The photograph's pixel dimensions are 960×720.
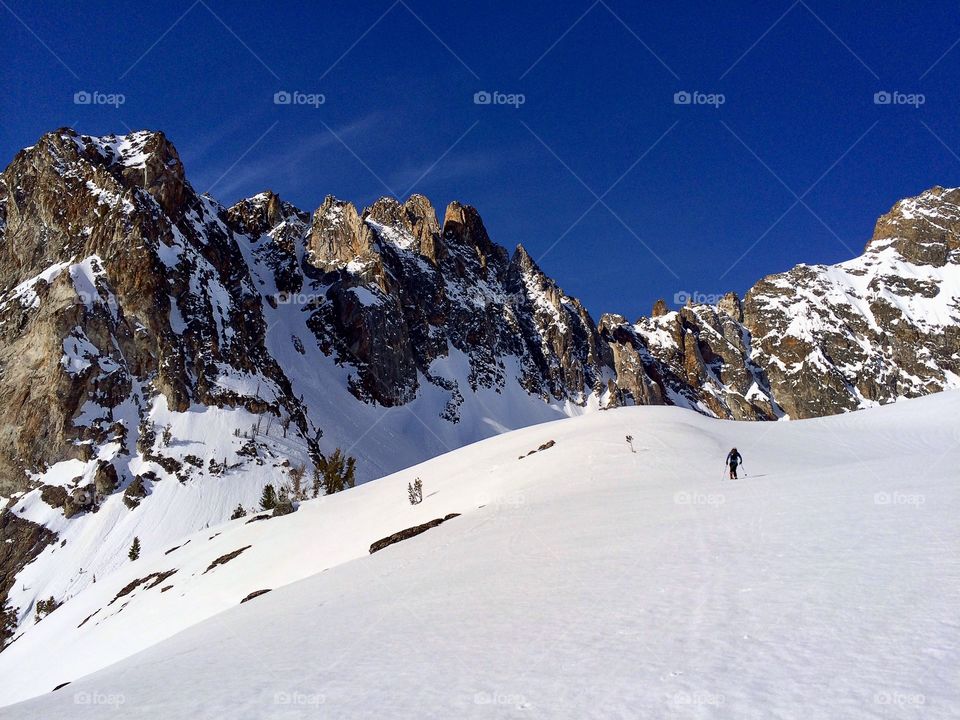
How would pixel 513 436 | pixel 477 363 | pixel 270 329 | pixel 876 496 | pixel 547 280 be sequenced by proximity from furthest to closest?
pixel 547 280 < pixel 477 363 < pixel 270 329 < pixel 513 436 < pixel 876 496

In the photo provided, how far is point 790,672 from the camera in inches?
190

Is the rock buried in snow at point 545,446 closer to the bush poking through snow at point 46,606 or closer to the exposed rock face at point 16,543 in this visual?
the bush poking through snow at point 46,606

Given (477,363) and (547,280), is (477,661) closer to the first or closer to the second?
(477,363)

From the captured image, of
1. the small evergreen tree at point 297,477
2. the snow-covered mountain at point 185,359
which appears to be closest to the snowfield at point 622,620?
the snow-covered mountain at point 185,359

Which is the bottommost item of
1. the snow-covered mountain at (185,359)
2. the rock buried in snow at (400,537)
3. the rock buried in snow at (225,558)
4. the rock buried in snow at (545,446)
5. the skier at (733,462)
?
the rock buried in snow at (225,558)

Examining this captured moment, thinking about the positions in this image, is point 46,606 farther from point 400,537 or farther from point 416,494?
point 400,537

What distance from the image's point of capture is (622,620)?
22.1 feet

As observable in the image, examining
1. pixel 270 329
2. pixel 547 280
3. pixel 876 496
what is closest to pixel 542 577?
pixel 876 496

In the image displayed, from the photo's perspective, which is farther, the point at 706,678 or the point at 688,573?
the point at 688,573

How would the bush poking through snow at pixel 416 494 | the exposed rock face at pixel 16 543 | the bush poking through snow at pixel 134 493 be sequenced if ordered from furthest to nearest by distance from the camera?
the bush poking through snow at pixel 134 493
the exposed rock face at pixel 16 543
the bush poking through snow at pixel 416 494

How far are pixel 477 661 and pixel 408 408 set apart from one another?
124053 mm

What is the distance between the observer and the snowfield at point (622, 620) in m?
4.82

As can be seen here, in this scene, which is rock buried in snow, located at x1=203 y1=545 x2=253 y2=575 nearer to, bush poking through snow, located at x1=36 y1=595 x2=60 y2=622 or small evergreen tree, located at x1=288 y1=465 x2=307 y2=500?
bush poking through snow, located at x1=36 y1=595 x2=60 y2=622

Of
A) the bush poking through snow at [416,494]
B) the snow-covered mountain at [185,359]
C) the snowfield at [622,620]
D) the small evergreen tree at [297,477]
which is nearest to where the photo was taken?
the snowfield at [622,620]
